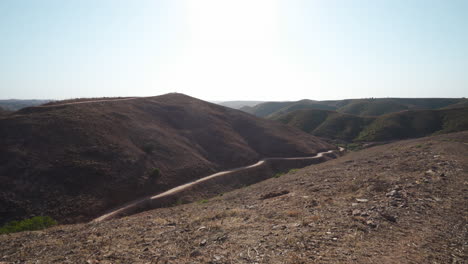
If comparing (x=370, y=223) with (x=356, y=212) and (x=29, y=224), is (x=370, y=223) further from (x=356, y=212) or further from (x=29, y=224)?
(x=29, y=224)

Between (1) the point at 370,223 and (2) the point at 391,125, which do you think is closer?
(1) the point at 370,223

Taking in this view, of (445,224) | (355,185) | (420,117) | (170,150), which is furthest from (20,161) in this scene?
(420,117)

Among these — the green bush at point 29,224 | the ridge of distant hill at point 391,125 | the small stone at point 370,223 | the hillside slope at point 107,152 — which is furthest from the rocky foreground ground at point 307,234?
the ridge of distant hill at point 391,125

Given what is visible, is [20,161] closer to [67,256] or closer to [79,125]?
[79,125]

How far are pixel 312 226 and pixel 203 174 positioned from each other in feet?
79.8

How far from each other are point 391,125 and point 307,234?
71.7 meters

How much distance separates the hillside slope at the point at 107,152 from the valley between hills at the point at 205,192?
0.44 ft

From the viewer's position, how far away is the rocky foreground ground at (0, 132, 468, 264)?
636 cm

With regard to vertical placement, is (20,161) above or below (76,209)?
above

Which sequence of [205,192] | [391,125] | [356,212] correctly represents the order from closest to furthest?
1. [356,212]
2. [205,192]
3. [391,125]

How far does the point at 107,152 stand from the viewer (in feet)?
85.8

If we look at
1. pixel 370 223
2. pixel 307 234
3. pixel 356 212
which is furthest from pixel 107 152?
pixel 370 223

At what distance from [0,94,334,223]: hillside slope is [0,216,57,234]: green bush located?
1.18 meters

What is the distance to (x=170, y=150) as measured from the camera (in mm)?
33062
